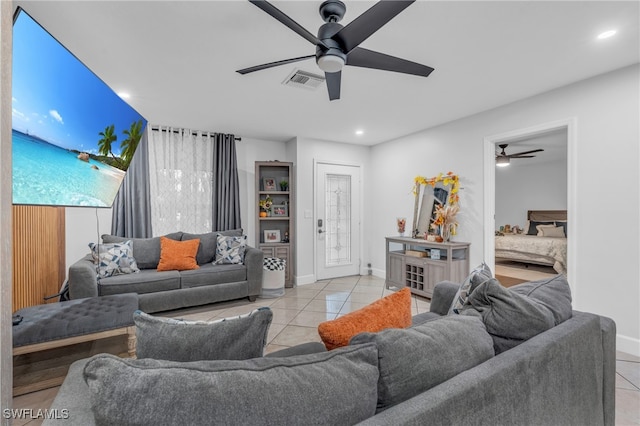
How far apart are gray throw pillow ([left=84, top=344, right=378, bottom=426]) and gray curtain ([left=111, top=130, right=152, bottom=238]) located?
3.92m

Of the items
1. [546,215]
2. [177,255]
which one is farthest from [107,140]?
[546,215]

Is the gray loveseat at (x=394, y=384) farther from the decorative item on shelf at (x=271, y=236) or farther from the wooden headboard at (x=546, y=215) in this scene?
the wooden headboard at (x=546, y=215)

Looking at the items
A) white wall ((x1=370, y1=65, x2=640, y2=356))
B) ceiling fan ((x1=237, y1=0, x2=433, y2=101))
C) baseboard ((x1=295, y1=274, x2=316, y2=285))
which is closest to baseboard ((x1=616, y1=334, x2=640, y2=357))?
white wall ((x1=370, y1=65, x2=640, y2=356))

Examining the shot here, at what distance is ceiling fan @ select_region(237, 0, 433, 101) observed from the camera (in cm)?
143

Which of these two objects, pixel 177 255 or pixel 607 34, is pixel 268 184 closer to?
pixel 177 255

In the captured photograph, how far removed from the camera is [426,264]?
390cm

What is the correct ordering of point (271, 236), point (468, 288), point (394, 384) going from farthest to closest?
1. point (271, 236)
2. point (468, 288)
3. point (394, 384)

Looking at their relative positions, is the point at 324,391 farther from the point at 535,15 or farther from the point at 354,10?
the point at 535,15

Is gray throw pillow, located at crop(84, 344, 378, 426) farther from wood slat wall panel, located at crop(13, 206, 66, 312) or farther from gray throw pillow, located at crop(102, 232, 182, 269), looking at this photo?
gray throw pillow, located at crop(102, 232, 182, 269)

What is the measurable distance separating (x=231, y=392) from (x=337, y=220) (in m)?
4.66

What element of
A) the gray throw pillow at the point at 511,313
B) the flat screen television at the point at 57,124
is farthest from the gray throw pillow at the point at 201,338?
the flat screen television at the point at 57,124

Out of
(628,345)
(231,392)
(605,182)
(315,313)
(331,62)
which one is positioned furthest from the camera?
(315,313)

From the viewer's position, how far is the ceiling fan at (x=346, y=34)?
4.71 ft

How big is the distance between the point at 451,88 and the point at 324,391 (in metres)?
3.13
